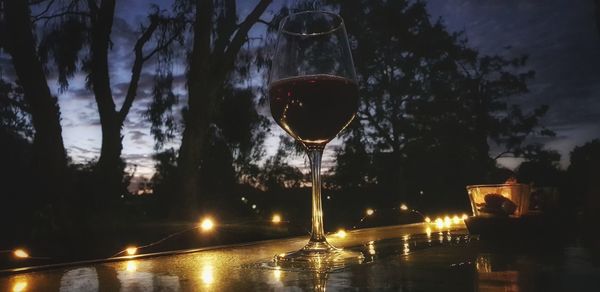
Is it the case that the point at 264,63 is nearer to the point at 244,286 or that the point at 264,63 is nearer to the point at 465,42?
the point at 244,286

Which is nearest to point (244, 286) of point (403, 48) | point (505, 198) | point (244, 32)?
point (505, 198)

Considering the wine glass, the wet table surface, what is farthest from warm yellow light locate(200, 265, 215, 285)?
the wine glass

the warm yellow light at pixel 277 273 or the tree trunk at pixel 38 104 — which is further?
the tree trunk at pixel 38 104

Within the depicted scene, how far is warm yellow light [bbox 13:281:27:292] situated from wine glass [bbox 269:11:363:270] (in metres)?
0.61

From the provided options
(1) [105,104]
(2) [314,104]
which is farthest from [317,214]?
(1) [105,104]

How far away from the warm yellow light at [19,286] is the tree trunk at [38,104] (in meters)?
6.89

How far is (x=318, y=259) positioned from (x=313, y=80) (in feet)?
1.47

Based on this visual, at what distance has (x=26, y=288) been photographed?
0.67 m

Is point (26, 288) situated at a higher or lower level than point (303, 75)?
lower

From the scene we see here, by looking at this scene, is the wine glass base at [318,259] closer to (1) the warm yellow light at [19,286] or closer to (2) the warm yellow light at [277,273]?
(2) the warm yellow light at [277,273]

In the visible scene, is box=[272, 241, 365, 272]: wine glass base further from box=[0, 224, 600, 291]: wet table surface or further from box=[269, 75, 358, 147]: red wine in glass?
box=[269, 75, 358, 147]: red wine in glass

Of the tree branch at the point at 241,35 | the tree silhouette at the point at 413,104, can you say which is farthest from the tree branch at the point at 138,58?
the tree silhouette at the point at 413,104

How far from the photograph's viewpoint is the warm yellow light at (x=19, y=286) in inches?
25.9

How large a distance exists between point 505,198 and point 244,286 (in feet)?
3.15
